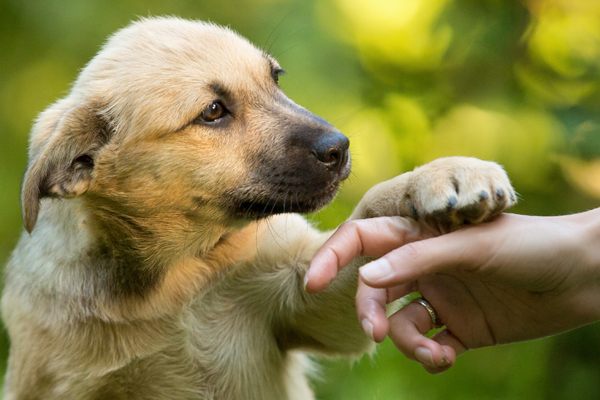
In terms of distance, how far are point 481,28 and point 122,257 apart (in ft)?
9.62

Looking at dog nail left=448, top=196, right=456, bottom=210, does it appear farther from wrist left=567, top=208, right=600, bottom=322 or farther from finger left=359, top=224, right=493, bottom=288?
wrist left=567, top=208, right=600, bottom=322

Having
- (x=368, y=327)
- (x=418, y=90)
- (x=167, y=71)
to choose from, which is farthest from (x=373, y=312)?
(x=418, y=90)

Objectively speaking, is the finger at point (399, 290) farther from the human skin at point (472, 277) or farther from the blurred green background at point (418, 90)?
the blurred green background at point (418, 90)

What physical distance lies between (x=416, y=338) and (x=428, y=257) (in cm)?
34

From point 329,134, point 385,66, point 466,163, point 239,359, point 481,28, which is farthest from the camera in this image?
point 385,66

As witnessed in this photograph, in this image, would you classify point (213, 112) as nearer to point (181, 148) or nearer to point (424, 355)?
point (181, 148)

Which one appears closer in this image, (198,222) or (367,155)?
(198,222)

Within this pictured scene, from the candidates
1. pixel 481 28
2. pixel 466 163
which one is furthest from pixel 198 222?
pixel 481 28

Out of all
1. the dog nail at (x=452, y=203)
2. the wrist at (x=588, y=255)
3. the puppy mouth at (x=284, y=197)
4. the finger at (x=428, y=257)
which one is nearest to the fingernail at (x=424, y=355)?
the finger at (x=428, y=257)

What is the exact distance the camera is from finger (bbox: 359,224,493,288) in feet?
5.68

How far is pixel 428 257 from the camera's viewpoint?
177 cm

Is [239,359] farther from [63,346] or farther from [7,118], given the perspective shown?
[7,118]

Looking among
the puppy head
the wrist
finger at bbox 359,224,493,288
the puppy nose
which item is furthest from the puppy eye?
the wrist

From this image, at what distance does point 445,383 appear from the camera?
13.5 ft
